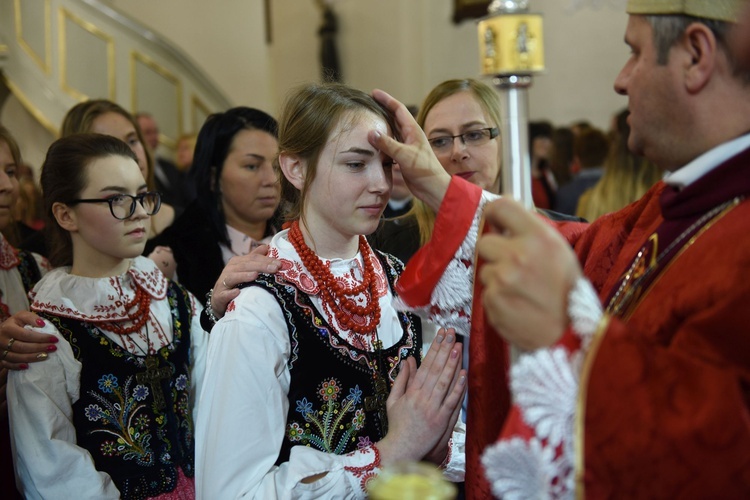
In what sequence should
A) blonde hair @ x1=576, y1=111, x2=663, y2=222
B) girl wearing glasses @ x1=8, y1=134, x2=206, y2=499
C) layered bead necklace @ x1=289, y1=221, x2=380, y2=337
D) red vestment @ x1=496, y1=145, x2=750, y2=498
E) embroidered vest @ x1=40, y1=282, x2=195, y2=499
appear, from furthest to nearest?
1. blonde hair @ x1=576, y1=111, x2=663, y2=222
2. embroidered vest @ x1=40, y1=282, x2=195, y2=499
3. girl wearing glasses @ x1=8, y1=134, x2=206, y2=499
4. layered bead necklace @ x1=289, y1=221, x2=380, y2=337
5. red vestment @ x1=496, y1=145, x2=750, y2=498

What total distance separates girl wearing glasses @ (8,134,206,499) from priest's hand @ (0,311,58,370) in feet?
0.10

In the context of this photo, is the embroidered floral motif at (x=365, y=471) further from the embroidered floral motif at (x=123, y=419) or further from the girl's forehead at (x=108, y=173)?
the girl's forehead at (x=108, y=173)

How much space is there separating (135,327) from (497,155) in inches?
51.6

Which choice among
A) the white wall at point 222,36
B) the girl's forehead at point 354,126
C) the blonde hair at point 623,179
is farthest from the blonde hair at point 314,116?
the white wall at point 222,36

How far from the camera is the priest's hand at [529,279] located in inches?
47.6

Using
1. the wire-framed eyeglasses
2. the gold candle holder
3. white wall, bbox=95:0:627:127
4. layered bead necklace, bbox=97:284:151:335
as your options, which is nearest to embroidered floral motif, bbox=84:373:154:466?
layered bead necklace, bbox=97:284:151:335

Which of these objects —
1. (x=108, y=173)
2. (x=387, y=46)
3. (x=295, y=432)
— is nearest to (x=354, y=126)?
(x=295, y=432)

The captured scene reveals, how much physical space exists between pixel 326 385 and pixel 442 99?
52.4 inches

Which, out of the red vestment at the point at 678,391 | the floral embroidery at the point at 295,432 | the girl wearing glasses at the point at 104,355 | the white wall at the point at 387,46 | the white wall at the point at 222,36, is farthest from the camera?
the white wall at the point at 222,36

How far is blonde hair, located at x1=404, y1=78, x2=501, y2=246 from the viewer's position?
2.76m

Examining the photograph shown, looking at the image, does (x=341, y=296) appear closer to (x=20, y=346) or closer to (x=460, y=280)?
(x=460, y=280)

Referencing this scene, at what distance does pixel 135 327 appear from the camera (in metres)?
2.30

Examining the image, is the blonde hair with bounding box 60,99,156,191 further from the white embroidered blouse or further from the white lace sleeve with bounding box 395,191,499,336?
the white lace sleeve with bounding box 395,191,499,336

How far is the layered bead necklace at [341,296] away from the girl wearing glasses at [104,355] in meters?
0.62
